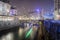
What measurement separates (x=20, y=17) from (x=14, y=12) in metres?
0.25

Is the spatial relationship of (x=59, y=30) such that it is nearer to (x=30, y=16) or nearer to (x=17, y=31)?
(x=30, y=16)

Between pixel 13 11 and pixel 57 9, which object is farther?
pixel 57 9

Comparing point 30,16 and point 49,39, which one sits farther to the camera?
point 30,16

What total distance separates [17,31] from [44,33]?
875mm

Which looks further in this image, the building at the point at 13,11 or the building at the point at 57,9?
the building at the point at 57,9

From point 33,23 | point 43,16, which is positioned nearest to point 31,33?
point 33,23

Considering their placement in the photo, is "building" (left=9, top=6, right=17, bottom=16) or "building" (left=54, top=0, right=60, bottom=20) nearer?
"building" (left=9, top=6, right=17, bottom=16)

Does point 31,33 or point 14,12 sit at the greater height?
point 14,12

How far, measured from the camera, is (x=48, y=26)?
391 centimetres

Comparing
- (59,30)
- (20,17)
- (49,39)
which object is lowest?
(49,39)

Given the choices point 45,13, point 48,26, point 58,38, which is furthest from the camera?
point 45,13

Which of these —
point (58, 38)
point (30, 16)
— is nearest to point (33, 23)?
point (30, 16)

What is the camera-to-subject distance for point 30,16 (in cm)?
406

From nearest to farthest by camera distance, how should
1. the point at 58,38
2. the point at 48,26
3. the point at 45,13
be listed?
the point at 58,38 → the point at 48,26 → the point at 45,13
